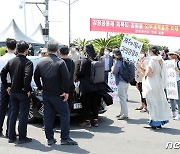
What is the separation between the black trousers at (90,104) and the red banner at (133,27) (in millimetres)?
25222

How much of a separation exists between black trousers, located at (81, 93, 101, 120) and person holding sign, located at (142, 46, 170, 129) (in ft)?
3.85

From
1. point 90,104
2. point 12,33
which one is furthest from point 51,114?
point 12,33

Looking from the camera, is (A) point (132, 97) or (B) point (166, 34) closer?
(A) point (132, 97)

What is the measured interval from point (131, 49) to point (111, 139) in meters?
3.35

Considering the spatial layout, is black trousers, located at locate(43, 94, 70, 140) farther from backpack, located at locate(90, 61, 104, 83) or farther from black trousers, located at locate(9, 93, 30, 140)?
backpack, located at locate(90, 61, 104, 83)

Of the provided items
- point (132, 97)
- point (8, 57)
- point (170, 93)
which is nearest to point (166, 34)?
point (132, 97)

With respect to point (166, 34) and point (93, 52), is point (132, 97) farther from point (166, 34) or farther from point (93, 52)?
point (166, 34)

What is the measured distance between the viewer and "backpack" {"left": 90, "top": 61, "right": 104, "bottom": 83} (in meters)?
7.48

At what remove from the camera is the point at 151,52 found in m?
7.40

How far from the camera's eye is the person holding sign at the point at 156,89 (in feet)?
24.1

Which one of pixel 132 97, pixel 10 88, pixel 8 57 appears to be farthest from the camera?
pixel 132 97

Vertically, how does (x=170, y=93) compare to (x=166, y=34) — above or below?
below

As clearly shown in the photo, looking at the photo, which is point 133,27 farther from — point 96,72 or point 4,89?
point 4,89

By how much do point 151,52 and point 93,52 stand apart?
128cm
